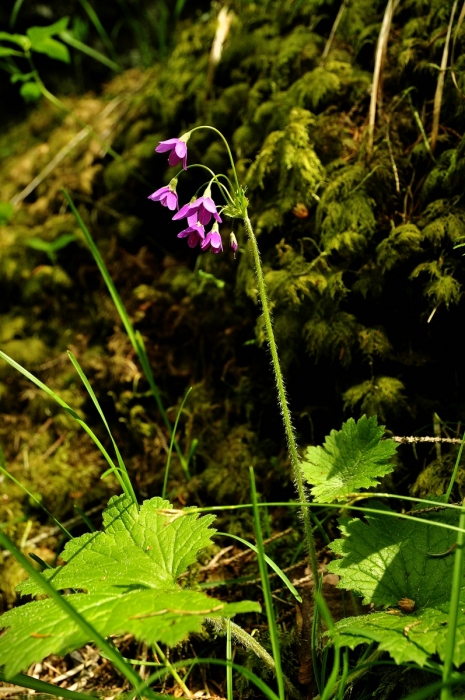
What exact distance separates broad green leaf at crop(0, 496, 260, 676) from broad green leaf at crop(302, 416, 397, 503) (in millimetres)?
411

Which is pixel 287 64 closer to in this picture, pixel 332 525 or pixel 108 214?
pixel 108 214

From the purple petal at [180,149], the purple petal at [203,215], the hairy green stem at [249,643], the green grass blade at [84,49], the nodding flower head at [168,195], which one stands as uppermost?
the green grass blade at [84,49]

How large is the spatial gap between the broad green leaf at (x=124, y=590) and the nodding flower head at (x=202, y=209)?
98 centimetres

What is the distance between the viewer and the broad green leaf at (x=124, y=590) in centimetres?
130

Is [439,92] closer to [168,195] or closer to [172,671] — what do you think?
[168,195]

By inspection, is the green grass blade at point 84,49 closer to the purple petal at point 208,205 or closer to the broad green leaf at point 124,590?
the purple petal at point 208,205

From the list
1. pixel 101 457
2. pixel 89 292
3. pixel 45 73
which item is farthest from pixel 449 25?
pixel 45 73

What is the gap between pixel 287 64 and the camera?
283cm

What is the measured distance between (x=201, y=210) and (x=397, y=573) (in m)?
1.34

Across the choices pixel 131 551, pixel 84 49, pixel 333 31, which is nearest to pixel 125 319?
pixel 131 551

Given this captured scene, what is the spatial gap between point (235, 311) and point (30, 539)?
1.52 meters

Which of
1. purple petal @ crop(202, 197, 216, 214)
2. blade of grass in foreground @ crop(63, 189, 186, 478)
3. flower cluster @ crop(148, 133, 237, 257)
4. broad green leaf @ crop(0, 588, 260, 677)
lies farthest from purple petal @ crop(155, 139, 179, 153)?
broad green leaf @ crop(0, 588, 260, 677)

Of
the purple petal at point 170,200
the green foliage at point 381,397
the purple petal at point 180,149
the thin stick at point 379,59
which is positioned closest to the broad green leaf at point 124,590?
the green foliage at point 381,397

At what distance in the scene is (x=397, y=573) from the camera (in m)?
1.64
